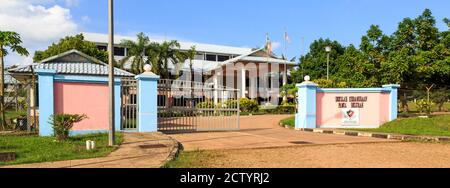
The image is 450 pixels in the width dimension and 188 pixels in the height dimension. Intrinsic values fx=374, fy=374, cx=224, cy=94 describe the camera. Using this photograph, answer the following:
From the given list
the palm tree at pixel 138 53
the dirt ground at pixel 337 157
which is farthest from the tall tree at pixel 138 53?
the dirt ground at pixel 337 157

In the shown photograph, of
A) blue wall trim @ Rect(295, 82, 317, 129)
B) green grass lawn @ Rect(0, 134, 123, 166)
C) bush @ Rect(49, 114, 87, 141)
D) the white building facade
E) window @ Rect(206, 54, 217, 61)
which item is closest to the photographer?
green grass lawn @ Rect(0, 134, 123, 166)

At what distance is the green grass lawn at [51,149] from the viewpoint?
752cm

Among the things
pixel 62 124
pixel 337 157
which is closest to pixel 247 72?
pixel 62 124

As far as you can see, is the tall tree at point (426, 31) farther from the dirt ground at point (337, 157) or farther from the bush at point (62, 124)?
the bush at point (62, 124)

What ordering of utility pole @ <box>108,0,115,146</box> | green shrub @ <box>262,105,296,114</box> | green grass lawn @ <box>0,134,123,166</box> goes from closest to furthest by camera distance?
green grass lawn @ <box>0,134,123,166</box> < utility pole @ <box>108,0,115,146</box> < green shrub @ <box>262,105,296,114</box>

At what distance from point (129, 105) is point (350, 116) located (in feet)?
30.0

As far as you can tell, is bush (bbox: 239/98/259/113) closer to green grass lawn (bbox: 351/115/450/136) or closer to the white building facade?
the white building facade

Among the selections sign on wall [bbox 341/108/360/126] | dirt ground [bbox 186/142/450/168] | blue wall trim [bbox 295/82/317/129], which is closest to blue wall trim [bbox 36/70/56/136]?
dirt ground [bbox 186/142/450/168]

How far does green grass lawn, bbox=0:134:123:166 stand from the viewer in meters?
7.52

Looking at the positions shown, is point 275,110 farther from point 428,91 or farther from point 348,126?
point 348,126

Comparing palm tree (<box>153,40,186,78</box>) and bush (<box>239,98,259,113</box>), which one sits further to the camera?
palm tree (<box>153,40,186,78</box>)

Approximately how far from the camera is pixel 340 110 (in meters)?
15.9

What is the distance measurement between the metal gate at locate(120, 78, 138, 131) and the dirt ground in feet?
16.5
